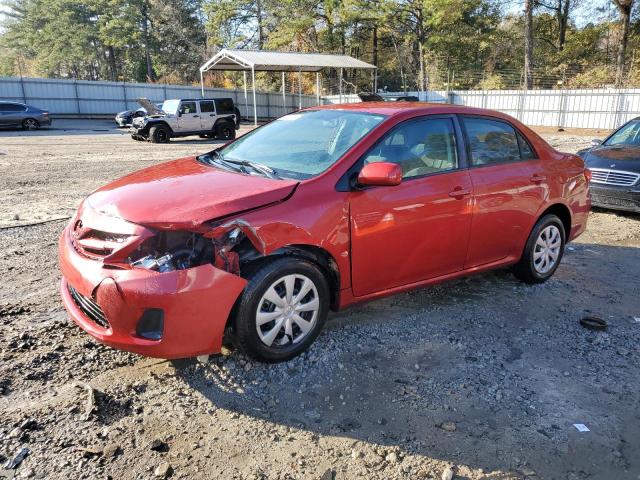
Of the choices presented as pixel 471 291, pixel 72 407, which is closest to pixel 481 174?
pixel 471 291

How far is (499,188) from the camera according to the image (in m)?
4.41

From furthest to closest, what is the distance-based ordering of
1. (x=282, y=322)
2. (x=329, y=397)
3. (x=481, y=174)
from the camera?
(x=481, y=174), (x=282, y=322), (x=329, y=397)

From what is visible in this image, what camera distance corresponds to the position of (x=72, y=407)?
291 cm

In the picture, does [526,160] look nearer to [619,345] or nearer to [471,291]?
[471,291]

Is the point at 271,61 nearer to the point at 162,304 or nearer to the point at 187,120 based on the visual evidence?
the point at 187,120

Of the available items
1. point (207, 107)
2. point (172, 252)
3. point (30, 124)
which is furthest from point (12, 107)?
point (172, 252)

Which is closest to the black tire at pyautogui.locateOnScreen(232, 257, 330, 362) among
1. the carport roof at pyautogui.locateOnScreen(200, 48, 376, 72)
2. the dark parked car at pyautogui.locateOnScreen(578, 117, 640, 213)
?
the dark parked car at pyautogui.locateOnScreen(578, 117, 640, 213)

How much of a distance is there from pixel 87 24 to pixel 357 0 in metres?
31.2

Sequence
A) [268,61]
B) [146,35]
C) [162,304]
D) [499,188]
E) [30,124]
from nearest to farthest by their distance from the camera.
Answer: [162,304] → [499,188] → [30,124] → [268,61] → [146,35]

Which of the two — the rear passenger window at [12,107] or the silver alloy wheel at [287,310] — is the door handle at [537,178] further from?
the rear passenger window at [12,107]

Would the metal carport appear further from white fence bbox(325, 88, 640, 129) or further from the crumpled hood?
the crumpled hood

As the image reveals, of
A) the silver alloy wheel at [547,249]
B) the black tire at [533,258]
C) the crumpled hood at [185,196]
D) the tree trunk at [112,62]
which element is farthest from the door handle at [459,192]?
the tree trunk at [112,62]

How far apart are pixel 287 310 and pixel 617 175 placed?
21.7 feet

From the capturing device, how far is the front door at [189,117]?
21.6 metres
